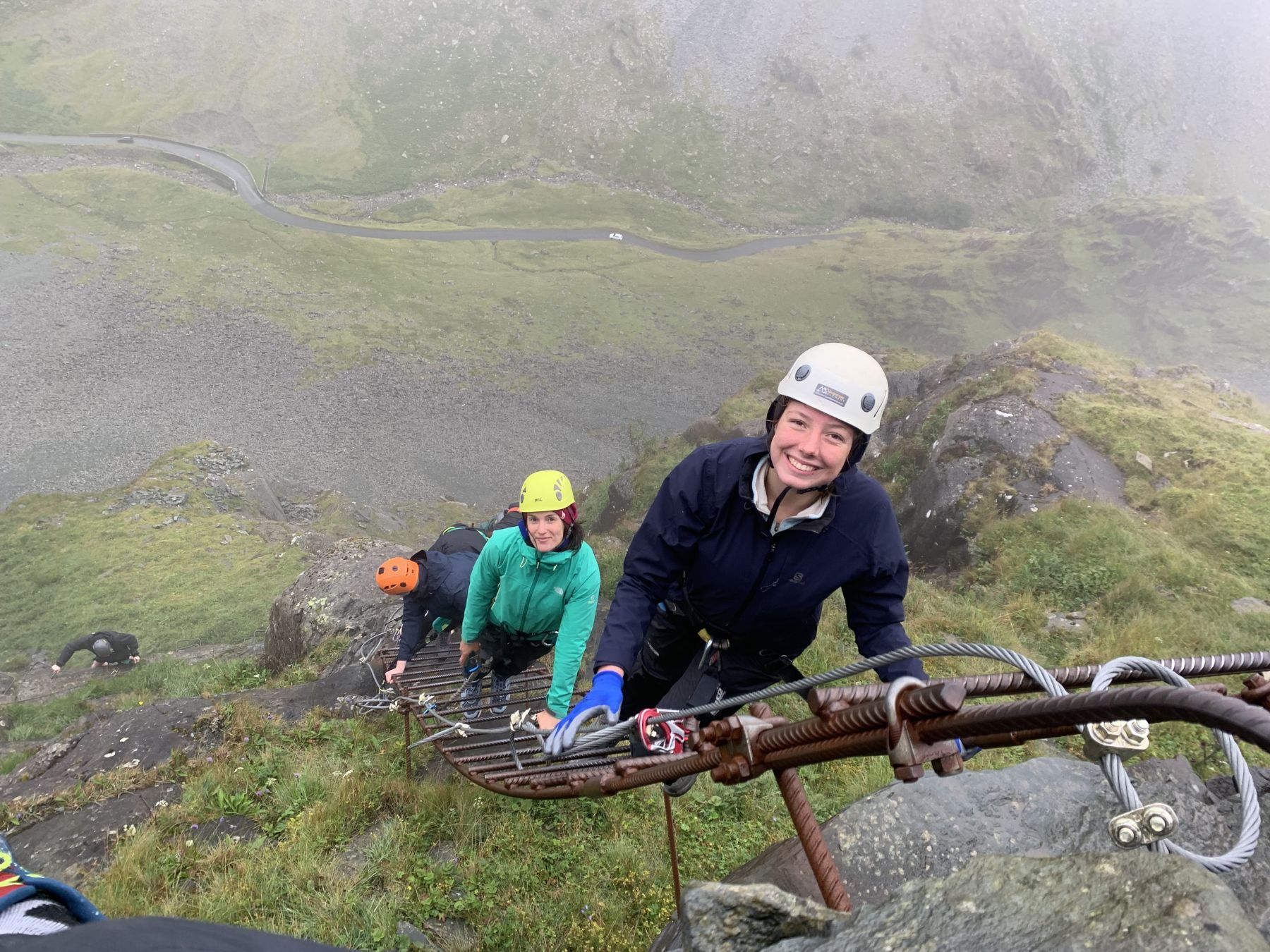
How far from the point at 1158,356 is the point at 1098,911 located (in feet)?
340

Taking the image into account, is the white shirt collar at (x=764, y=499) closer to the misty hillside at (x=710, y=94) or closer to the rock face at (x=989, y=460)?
the rock face at (x=989, y=460)

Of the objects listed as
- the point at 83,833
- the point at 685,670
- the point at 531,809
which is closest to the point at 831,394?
the point at 685,670

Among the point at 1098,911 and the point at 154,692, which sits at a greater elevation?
the point at 1098,911

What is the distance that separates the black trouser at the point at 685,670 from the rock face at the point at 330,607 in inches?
308

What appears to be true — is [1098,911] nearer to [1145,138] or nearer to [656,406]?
[656,406]

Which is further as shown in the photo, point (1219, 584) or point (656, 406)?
point (656, 406)

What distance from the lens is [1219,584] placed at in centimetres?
1013

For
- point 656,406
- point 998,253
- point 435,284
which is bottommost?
point 656,406

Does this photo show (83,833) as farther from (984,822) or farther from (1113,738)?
(1113,738)

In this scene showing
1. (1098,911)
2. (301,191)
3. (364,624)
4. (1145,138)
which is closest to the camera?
(1098,911)

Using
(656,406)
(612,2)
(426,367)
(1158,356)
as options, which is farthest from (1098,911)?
(612,2)

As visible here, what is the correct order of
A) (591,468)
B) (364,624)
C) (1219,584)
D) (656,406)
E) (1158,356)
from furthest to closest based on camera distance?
1. (1158,356)
2. (656,406)
3. (591,468)
4. (364,624)
5. (1219,584)

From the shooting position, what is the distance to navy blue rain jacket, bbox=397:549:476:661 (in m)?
7.76

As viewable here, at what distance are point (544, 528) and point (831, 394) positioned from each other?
9.27ft
